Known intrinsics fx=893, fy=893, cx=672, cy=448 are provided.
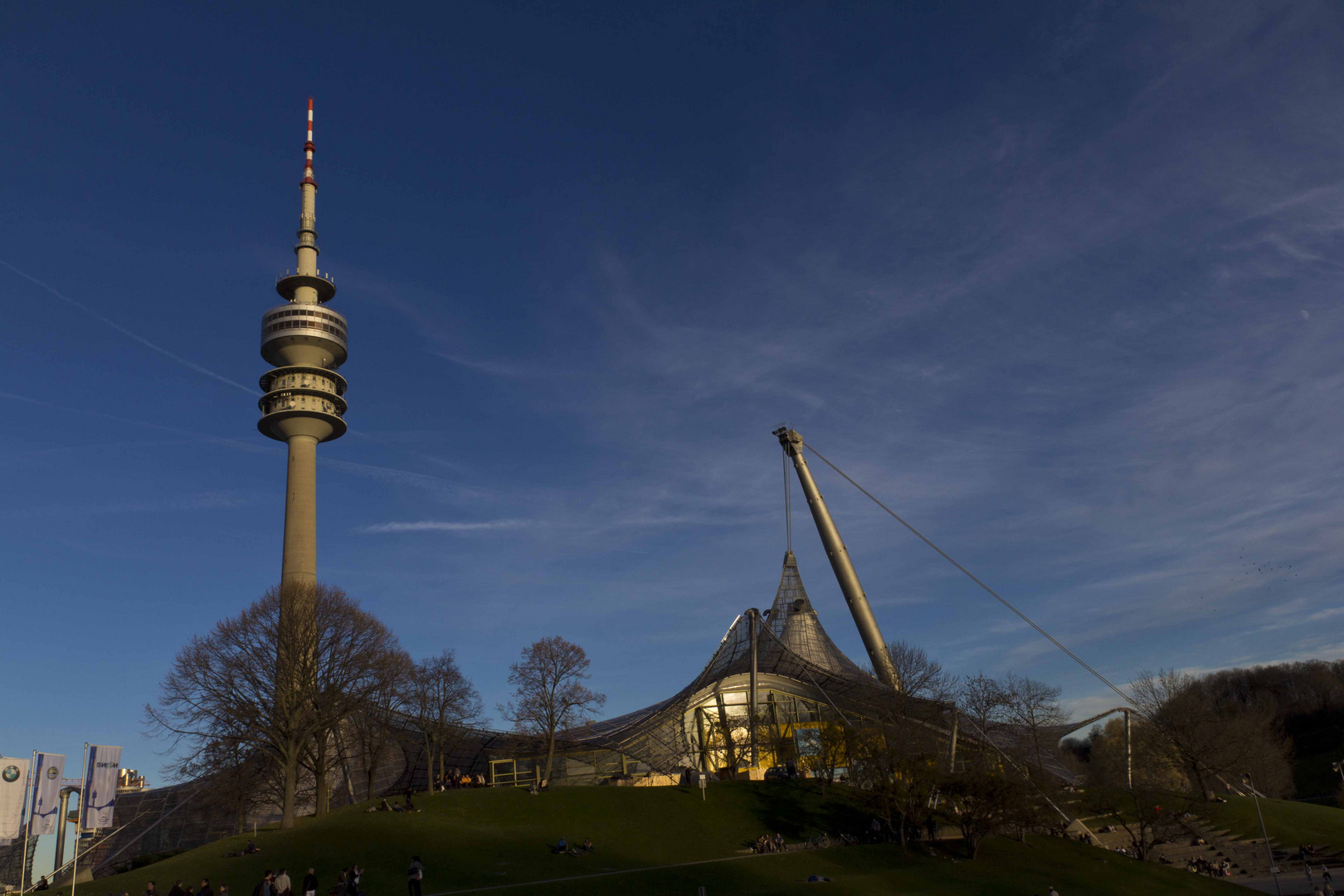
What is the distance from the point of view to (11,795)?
70.1 feet

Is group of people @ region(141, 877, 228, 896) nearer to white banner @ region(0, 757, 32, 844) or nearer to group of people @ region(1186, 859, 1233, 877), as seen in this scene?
white banner @ region(0, 757, 32, 844)

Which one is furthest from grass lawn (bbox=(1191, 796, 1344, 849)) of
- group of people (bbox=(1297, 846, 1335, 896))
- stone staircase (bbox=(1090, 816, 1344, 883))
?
group of people (bbox=(1297, 846, 1335, 896))

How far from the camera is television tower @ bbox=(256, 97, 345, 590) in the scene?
75625 millimetres

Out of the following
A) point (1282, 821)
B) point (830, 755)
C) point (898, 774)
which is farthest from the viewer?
point (1282, 821)

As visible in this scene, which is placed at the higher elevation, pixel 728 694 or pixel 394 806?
pixel 728 694

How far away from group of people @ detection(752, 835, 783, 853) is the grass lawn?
96.0 feet

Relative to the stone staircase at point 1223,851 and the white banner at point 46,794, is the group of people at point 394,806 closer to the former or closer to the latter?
the white banner at point 46,794

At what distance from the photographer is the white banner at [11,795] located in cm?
2128

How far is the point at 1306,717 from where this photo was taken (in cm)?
10706

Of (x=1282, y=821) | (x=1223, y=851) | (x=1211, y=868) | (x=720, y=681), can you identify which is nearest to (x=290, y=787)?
(x=720, y=681)

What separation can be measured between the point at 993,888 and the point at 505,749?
40.8m

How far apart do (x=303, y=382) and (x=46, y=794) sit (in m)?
59.9

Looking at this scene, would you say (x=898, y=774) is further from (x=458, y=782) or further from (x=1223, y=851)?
(x=458, y=782)

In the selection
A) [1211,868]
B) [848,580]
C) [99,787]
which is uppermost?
[848,580]
